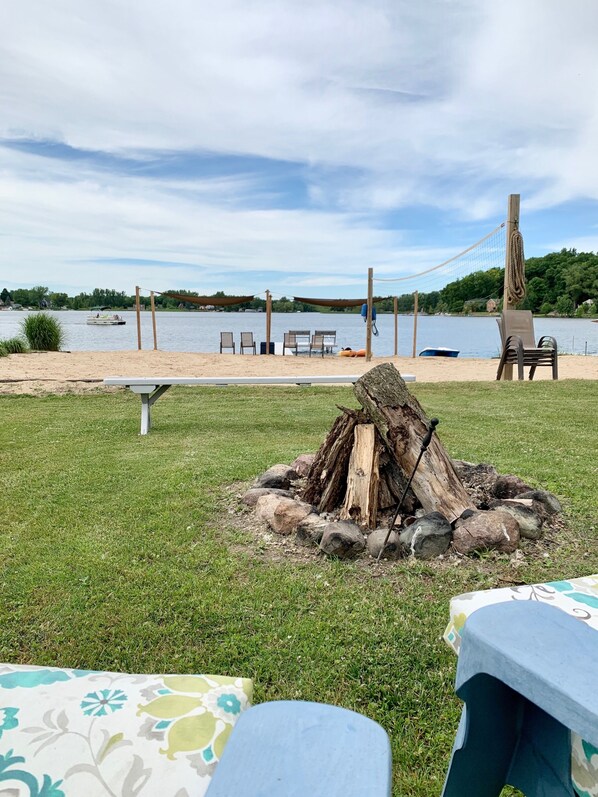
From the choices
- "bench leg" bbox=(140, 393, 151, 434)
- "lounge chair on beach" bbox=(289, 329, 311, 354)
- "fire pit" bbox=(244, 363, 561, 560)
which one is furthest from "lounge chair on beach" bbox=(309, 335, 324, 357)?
"fire pit" bbox=(244, 363, 561, 560)

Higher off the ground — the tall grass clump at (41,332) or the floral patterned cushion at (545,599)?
the tall grass clump at (41,332)

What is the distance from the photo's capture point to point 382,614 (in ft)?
7.38

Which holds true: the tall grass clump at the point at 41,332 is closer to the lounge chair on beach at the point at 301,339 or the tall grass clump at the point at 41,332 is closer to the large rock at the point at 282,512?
the lounge chair on beach at the point at 301,339

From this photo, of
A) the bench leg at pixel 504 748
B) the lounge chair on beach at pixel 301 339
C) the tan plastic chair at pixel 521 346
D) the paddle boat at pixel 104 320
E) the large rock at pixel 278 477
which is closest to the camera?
the bench leg at pixel 504 748

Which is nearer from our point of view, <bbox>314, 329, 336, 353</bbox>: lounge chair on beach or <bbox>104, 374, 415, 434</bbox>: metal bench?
<bbox>104, 374, 415, 434</bbox>: metal bench

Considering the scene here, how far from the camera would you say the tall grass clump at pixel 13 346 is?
14573mm

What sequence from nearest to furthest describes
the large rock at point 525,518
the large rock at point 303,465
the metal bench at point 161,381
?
the large rock at point 525,518 < the large rock at point 303,465 < the metal bench at point 161,381

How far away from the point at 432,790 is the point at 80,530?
91.2 inches

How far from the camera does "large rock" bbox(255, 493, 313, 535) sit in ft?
9.84

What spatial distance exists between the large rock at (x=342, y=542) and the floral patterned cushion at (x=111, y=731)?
1590mm

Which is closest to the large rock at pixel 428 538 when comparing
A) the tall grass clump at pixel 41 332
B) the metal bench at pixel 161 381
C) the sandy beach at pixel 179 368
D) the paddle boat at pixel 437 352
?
the metal bench at pixel 161 381

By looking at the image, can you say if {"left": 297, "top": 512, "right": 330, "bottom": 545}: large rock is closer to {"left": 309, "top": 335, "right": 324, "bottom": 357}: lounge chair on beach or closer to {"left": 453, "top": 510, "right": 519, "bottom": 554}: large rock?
{"left": 453, "top": 510, "right": 519, "bottom": 554}: large rock

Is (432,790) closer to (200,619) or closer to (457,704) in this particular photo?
(457,704)

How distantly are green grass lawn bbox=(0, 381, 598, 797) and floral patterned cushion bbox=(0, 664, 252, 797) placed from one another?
2.64 ft
